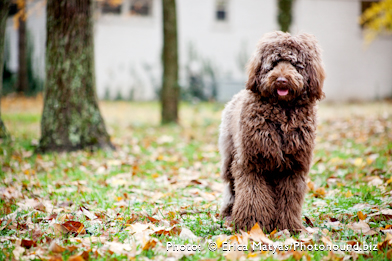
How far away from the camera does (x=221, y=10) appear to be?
62.1ft

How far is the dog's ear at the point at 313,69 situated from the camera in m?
3.06

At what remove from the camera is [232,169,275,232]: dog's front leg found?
127 inches

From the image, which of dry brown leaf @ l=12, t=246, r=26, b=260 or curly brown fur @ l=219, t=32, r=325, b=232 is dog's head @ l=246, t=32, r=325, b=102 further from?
dry brown leaf @ l=12, t=246, r=26, b=260

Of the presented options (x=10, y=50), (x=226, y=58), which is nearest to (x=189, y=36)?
(x=226, y=58)

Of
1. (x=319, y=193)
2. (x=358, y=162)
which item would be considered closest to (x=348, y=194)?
(x=319, y=193)

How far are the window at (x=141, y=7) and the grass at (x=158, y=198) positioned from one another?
1197cm

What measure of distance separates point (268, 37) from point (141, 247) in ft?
6.88

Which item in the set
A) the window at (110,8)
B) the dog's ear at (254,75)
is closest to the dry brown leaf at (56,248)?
the dog's ear at (254,75)

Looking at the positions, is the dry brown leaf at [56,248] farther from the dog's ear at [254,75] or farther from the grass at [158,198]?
the dog's ear at [254,75]

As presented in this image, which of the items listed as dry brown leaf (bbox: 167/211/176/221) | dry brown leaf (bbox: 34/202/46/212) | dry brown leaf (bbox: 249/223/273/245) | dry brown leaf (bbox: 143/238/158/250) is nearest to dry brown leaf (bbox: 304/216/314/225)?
dry brown leaf (bbox: 249/223/273/245)

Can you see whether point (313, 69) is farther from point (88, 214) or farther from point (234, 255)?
point (88, 214)

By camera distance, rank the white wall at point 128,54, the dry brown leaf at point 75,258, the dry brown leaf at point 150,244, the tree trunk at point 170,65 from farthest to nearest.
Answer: the white wall at point 128,54 < the tree trunk at point 170,65 < the dry brown leaf at point 150,244 < the dry brown leaf at point 75,258

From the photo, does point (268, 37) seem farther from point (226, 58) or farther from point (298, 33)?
point (226, 58)

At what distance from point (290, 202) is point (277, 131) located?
2.29ft
